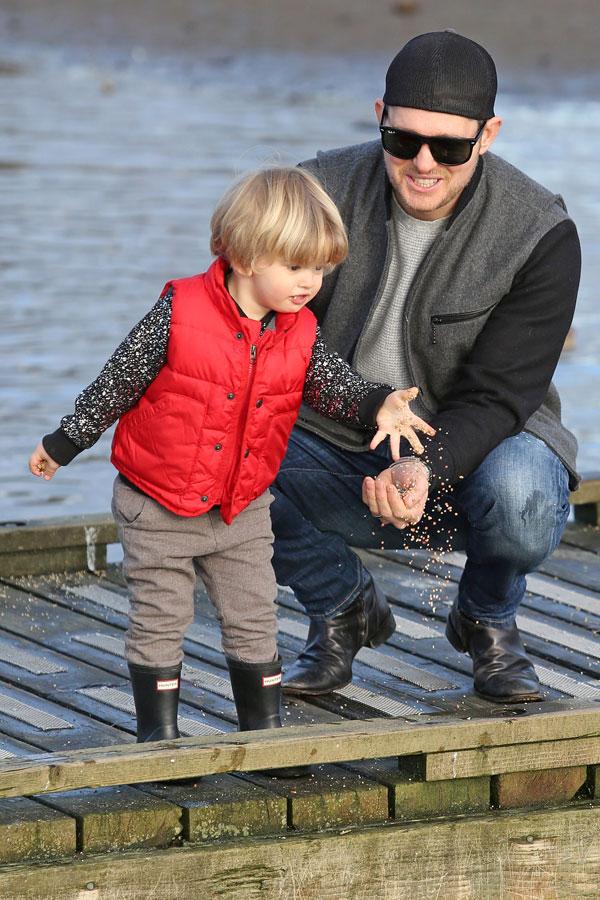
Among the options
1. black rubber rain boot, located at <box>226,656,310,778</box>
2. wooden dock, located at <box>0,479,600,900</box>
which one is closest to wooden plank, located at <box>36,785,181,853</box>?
wooden dock, located at <box>0,479,600,900</box>

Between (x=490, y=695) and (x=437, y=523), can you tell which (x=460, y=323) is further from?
(x=490, y=695)

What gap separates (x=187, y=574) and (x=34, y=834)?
0.68m

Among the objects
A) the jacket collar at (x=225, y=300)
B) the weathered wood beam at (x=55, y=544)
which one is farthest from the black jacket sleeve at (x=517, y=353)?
the weathered wood beam at (x=55, y=544)

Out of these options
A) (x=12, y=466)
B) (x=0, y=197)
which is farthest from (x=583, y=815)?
(x=0, y=197)

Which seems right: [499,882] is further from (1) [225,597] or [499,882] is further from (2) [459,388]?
(2) [459,388]

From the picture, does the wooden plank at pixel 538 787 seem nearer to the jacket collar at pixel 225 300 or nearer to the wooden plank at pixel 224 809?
the wooden plank at pixel 224 809

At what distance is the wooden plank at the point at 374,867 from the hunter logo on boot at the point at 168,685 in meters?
0.41

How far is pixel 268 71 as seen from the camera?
25.3m

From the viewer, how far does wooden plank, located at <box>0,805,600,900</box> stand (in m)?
3.61

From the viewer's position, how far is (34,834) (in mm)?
3602

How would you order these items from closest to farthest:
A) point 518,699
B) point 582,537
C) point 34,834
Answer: point 34,834 < point 518,699 < point 582,537

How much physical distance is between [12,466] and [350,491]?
404 centimetres

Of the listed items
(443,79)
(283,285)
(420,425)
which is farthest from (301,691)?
(443,79)

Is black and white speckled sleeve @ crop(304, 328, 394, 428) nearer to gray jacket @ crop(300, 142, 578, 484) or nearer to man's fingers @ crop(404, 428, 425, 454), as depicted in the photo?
man's fingers @ crop(404, 428, 425, 454)
